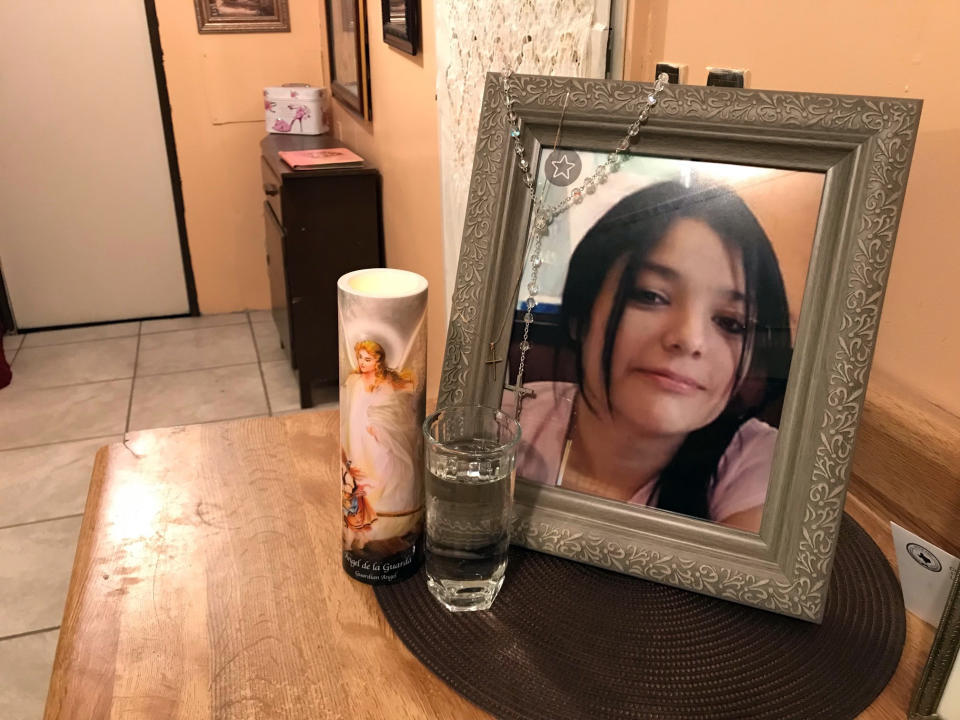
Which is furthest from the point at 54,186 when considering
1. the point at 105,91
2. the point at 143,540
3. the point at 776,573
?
the point at 776,573

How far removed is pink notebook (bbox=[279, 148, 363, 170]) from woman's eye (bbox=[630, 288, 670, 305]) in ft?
→ 6.50

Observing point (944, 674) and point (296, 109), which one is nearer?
point (944, 674)

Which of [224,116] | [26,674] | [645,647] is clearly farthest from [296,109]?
[645,647]

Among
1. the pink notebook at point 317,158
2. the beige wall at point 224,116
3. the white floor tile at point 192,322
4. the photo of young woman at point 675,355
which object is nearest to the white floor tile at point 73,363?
the white floor tile at point 192,322

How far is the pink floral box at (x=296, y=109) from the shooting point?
3088 millimetres

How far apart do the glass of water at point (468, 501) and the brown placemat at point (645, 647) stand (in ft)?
0.08

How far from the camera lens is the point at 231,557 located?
77 cm

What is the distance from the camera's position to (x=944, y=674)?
1.80 ft

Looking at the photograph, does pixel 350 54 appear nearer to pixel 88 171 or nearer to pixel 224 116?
pixel 224 116

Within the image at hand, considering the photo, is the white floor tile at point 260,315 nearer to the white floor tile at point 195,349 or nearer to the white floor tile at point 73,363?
the white floor tile at point 195,349

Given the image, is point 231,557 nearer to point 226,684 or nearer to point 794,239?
point 226,684

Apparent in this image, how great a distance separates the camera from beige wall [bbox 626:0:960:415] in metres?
0.69

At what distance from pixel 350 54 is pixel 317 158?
39 cm

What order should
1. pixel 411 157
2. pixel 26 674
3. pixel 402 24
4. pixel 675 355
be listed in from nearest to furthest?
pixel 675 355 → pixel 26 674 → pixel 402 24 → pixel 411 157
